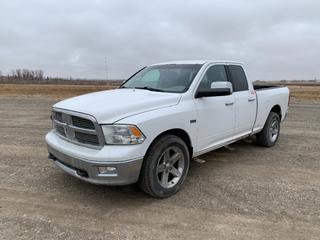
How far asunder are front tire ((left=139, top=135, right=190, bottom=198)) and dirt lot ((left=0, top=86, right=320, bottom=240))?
17 cm

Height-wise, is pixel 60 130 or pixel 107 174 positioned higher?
pixel 60 130

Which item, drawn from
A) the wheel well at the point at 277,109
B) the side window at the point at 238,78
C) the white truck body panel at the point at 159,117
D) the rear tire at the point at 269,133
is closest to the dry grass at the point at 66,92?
the wheel well at the point at 277,109

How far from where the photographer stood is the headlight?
336cm

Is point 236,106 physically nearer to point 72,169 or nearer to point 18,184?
point 72,169

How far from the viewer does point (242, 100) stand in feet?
17.1

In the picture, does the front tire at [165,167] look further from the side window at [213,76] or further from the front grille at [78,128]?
the side window at [213,76]

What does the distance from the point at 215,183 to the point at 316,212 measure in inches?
55.3

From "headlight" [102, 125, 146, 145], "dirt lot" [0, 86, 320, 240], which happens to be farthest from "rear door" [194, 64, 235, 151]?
"headlight" [102, 125, 146, 145]

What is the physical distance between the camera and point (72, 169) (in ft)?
12.0

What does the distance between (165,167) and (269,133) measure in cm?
341

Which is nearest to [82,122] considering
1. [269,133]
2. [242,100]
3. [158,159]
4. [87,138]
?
[87,138]

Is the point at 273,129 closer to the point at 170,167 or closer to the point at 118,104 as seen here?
the point at 170,167

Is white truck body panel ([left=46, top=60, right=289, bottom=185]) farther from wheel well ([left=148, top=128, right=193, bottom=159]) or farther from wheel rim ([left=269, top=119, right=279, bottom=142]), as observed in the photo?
wheel rim ([left=269, top=119, right=279, bottom=142])

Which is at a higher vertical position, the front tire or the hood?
the hood
